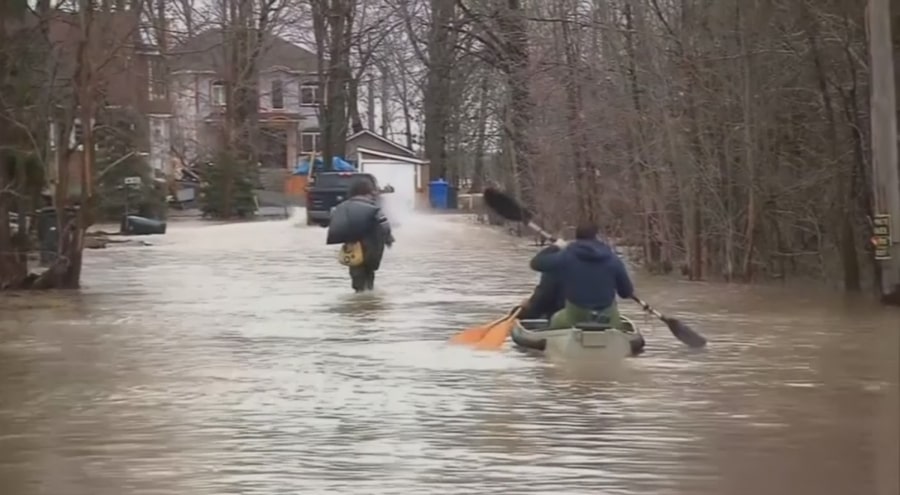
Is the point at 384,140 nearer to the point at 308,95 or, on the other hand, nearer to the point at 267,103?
the point at 308,95

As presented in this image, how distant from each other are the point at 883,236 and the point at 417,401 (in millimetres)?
10013

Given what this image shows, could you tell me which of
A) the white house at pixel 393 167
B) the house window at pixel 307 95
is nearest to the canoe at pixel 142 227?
the white house at pixel 393 167

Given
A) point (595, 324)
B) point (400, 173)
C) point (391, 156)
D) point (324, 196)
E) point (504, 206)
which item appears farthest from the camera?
point (391, 156)

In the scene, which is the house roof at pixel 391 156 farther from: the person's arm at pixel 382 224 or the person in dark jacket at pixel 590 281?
the person in dark jacket at pixel 590 281

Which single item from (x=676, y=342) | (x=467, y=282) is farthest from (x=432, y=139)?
(x=676, y=342)

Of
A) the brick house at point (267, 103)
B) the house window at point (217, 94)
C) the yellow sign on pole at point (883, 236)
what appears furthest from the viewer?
the house window at point (217, 94)

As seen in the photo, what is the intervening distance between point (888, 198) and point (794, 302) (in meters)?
2.21

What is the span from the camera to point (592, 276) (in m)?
15.6

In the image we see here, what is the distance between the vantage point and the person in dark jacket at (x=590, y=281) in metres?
15.6

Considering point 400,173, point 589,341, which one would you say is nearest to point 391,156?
point 400,173

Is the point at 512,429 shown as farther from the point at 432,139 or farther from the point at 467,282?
the point at 432,139

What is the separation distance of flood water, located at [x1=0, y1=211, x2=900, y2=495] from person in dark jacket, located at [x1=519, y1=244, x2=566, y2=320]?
937 mm

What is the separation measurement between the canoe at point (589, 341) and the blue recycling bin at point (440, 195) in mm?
52617

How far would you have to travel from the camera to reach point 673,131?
26016 millimetres
